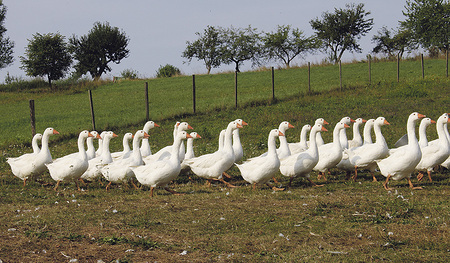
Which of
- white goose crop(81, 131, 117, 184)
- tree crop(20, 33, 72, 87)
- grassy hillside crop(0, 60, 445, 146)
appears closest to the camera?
white goose crop(81, 131, 117, 184)

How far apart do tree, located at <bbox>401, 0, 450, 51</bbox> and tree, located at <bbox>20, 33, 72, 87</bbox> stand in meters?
43.4

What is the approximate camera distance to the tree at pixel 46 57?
169ft

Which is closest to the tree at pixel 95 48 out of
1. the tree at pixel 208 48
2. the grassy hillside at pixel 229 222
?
the tree at pixel 208 48

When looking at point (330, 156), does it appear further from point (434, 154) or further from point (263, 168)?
point (434, 154)

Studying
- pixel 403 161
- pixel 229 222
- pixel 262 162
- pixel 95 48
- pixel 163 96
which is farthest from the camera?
pixel 95 48

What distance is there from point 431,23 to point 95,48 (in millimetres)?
45178

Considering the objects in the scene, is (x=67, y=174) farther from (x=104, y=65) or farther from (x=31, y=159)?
(x=104, y=65)

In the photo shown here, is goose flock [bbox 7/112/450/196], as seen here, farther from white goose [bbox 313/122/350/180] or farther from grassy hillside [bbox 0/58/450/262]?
grassy hillside [bbox 0/58/450/262]

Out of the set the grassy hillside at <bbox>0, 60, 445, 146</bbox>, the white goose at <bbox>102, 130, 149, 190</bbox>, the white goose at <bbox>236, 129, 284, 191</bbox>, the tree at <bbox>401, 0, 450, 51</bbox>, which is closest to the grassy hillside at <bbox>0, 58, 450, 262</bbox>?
the white goose at <bbox>102, 130, 149, 190</bbox>

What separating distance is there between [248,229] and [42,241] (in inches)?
123

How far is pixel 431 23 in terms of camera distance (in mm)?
59156

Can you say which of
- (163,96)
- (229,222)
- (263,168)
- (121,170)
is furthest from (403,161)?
(163,96)

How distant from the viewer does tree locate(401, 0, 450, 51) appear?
58.1m

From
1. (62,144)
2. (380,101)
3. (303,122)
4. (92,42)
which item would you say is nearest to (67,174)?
(62,144)
